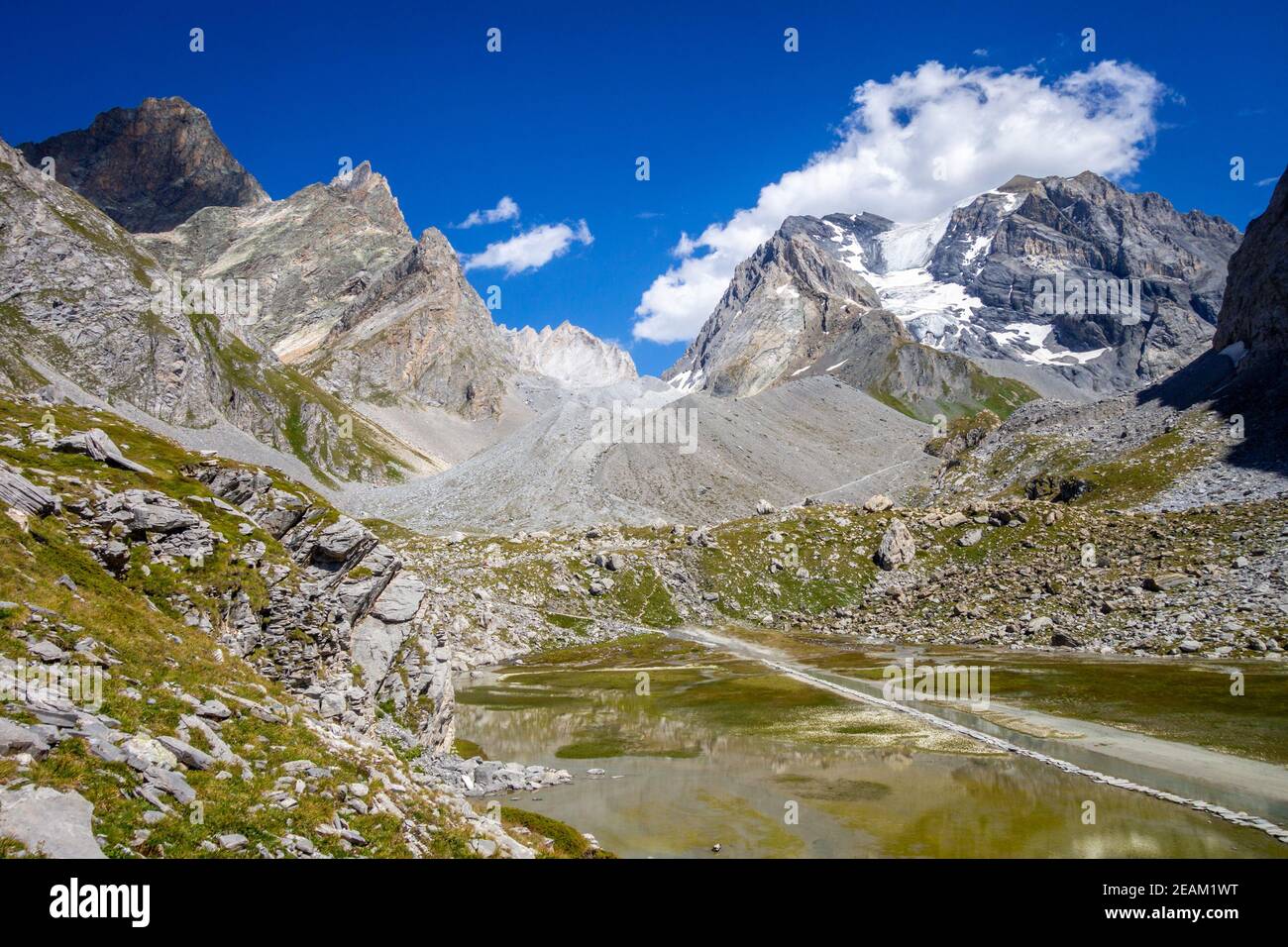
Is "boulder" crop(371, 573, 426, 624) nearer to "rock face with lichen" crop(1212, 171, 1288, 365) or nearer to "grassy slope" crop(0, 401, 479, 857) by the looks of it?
"grassy slope" crop(0, 401, 479, 857)

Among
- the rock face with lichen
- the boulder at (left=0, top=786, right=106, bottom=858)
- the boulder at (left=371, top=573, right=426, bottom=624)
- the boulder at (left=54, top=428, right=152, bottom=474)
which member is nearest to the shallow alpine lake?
the boulder at (left=371, top=573, right=426, bottom=624)

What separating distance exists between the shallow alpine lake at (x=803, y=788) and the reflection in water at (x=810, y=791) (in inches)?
4.0

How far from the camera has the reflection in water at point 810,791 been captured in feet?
84.9

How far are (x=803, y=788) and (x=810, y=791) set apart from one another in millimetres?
794

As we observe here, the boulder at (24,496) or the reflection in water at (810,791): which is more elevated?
the boulder at (24,496)

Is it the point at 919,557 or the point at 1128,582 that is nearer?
the point at 1128,582

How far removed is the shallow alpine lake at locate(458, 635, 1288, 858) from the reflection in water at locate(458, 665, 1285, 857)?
10 cm

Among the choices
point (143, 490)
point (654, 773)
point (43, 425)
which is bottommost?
point (654, 773)

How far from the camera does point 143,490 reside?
2881 centimetres

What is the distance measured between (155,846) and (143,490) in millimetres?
22380

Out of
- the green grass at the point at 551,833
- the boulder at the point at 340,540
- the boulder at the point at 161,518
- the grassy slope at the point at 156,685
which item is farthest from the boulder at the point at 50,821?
the boulder at the point at 340,540

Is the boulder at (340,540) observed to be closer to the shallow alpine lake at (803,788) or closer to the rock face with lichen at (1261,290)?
the shallow alpine lake at (803,788)
